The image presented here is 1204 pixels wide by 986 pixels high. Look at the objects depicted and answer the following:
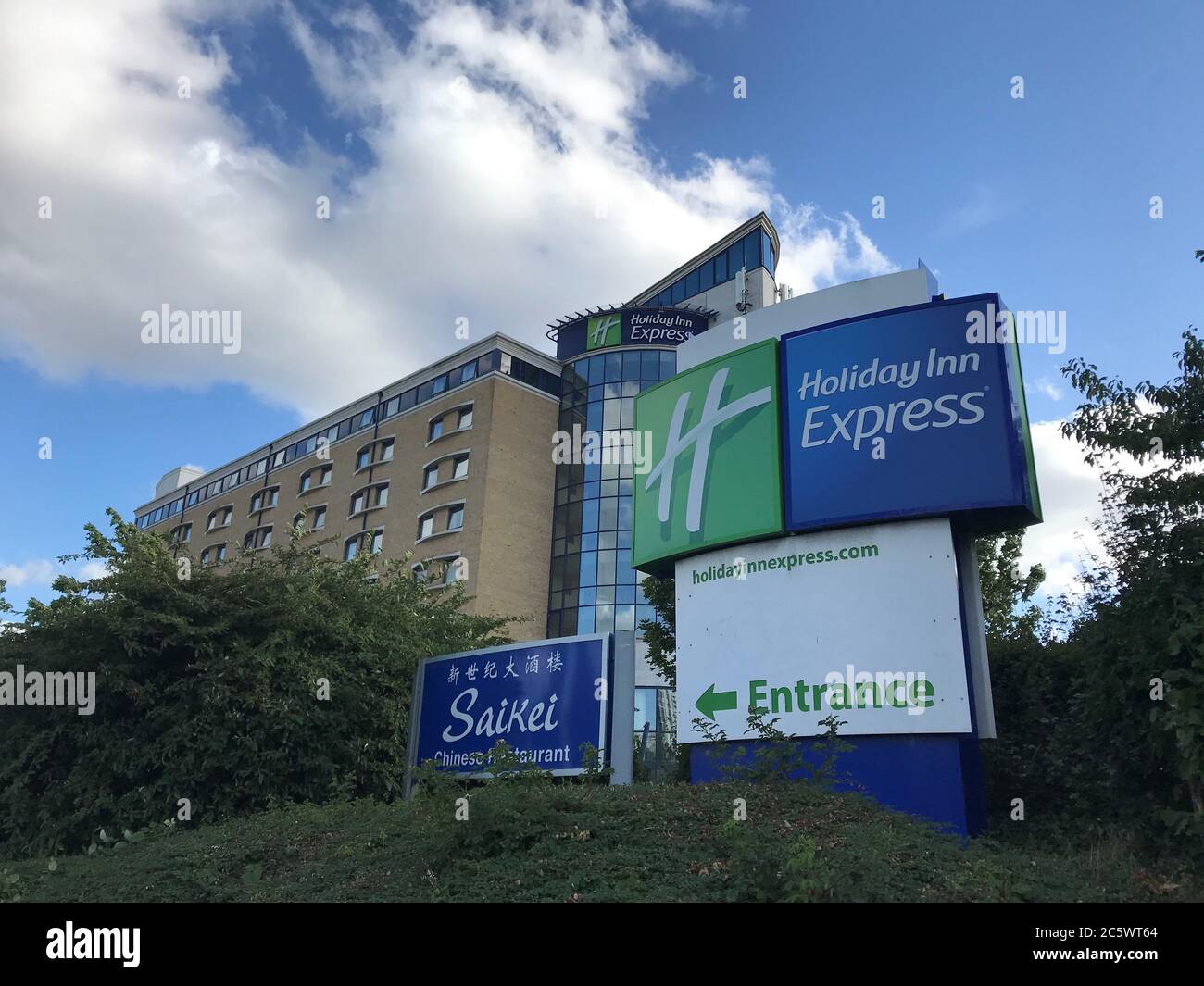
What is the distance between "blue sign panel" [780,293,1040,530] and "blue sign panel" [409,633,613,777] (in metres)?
3.43

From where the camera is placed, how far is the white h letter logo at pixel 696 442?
12.9 meters

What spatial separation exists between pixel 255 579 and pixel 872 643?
1095 cm

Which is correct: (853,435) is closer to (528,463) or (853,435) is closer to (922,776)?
(922,776)

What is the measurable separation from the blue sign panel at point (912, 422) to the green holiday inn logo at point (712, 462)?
33cm

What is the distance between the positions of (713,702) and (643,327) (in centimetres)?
3962

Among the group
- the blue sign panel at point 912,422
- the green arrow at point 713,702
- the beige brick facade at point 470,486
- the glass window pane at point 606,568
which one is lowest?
the green arrow at point 713,702

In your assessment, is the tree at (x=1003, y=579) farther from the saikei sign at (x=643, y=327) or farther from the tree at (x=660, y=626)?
the saikei sign at (x=643, y=327)

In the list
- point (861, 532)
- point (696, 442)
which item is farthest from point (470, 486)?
point (861, 532)

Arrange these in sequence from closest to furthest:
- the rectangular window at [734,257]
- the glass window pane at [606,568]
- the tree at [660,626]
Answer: the tree at [660,626]
the glass window pane at [606,568]
the rectangular window at [734,257]

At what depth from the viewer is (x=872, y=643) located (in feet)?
35.6

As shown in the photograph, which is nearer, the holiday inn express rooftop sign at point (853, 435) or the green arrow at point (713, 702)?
the holiday inn express rooftop sign at point (853, 435)

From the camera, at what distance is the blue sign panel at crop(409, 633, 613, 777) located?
12008 mm

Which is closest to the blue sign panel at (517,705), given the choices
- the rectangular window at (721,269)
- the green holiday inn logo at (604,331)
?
the green holiday inn logo at (604,331)
